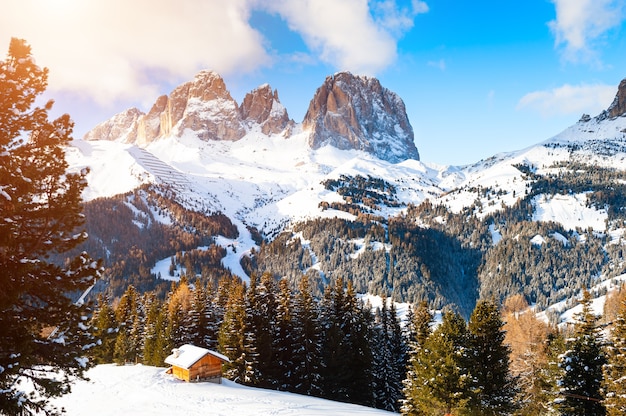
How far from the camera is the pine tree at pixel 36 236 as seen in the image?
437 inches

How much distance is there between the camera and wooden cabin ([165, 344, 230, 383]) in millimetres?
40125

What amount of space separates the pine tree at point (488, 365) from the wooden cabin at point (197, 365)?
2339 centimetres

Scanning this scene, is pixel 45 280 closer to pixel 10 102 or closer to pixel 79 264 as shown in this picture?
pixel 79 264

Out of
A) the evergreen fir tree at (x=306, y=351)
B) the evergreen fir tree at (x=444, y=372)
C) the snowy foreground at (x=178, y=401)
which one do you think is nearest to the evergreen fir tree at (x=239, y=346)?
the snowy foreground at (x=178, y=401)

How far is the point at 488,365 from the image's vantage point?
30.2 meters

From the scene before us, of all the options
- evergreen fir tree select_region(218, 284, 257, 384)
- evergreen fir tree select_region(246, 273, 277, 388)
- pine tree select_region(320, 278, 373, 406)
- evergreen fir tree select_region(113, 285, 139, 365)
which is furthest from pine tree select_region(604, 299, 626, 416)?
evergreen fir tree select_region(113, 285, 139, 365)

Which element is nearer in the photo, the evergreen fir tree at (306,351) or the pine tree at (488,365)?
the pine tree at (488,365)

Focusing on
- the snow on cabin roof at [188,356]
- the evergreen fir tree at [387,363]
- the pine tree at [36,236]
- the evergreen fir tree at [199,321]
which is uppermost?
the pine tree at [36,236]

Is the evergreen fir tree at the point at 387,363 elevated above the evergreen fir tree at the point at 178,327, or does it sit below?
below

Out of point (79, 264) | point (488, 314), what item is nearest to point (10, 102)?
point (79, 264)

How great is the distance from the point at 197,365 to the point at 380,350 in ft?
78.6

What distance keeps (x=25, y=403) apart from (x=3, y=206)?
16.8 feet

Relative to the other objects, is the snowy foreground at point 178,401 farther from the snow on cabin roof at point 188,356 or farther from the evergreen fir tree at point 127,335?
the evergreen fir tree at point 127,335

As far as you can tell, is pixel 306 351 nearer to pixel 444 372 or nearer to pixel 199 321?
pixel 199 321
